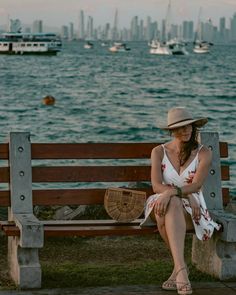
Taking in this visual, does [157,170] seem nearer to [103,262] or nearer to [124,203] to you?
[124,203]

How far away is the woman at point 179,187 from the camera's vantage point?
646 centimetres

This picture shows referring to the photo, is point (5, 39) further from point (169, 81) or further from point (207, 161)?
point (207, 161)

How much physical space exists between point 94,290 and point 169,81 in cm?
6513

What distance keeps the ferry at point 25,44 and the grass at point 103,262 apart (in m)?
114

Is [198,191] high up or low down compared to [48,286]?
up

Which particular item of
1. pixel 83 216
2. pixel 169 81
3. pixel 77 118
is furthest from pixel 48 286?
pixel 169 81

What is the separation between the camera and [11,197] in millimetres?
7055

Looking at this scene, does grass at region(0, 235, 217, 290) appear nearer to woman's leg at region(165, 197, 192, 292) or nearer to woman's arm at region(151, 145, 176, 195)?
woman's leg at region(165, 197, 192, 292)

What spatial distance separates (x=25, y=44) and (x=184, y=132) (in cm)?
11744

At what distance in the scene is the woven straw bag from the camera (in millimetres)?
6996

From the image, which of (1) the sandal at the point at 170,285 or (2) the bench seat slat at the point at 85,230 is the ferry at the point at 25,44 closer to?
(2) the bench seat slat at the point at 85,230

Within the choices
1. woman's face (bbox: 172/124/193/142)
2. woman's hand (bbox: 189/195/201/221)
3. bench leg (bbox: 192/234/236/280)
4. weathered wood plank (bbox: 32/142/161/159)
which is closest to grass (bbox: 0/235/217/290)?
bench leg (bbox: 192/234/236/280)

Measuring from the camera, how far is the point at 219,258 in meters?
6.98

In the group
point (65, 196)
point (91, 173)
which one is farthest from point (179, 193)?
point (65, 196)
